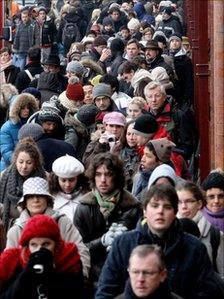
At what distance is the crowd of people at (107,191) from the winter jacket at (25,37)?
8.52m

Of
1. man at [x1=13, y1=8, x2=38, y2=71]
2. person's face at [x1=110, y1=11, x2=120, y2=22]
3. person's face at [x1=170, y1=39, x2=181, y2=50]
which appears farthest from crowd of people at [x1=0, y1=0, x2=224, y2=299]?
person's face at [x1=110, y1=11, x2=120, y2=22]

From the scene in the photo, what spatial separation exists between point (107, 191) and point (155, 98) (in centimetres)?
514

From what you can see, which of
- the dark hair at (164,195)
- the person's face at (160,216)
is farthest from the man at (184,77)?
the person's face at (160,216)

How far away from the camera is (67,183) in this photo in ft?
45.5

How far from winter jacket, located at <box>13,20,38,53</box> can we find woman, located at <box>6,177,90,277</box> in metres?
21.0

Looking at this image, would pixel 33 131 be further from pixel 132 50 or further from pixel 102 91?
pixel 132 50

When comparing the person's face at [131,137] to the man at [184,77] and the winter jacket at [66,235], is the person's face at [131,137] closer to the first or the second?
the winter jacket at [66,235]

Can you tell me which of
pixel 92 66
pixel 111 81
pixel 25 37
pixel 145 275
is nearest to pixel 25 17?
pixel 25 37

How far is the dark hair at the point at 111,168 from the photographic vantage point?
42.8 ft

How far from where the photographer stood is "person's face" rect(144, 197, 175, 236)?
1088 cm

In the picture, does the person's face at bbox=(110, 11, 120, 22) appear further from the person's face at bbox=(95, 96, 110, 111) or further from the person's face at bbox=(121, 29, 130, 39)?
the person's face at bbox=(95, 96, 110, 111)

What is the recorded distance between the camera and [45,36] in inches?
1372

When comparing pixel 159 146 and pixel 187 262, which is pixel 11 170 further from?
pixel 187 262

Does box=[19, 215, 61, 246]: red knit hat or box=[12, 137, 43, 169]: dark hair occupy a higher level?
box=[12, 137, 43, 169]: dark hair
